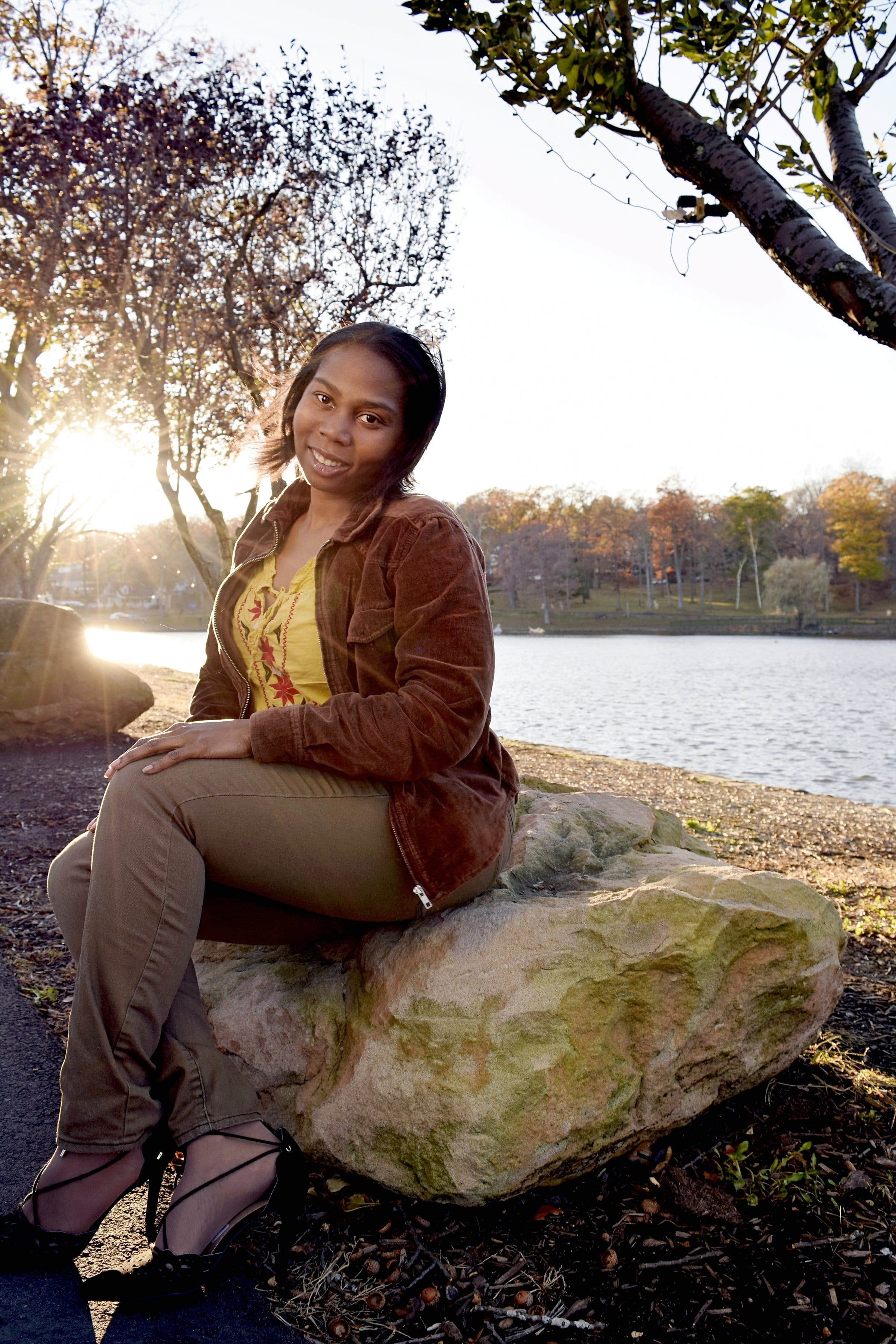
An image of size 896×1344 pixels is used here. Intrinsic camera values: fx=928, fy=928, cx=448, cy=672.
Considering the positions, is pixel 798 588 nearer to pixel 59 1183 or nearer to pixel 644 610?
pixel 644 610

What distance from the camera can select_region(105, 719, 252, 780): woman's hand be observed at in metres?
2.11

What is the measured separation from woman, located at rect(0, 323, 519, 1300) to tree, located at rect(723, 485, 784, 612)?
72.0m

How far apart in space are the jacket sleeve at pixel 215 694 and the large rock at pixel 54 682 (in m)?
6.90

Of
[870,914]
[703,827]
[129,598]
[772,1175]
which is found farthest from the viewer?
[129,598]

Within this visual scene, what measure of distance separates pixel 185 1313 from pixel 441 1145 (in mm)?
606

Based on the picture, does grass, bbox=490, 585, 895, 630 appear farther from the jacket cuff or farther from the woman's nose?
the jacket cuff

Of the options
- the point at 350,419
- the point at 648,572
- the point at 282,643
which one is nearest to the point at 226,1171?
the point at 282,643


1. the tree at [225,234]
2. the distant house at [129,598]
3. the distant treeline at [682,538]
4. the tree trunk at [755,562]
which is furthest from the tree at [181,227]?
the distant house at [129,598]

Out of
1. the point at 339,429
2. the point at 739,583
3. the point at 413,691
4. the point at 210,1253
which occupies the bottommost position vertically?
the point at 210,1253

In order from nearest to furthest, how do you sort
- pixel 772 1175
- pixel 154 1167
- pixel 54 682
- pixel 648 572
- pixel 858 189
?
Answer: pixel 154 1167, pixel 772 1175, pixel 858 189, pixel 54 682, pixel 648 572

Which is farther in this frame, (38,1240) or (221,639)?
(221,639)

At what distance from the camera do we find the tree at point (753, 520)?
72000mm

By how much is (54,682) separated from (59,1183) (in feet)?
25.8

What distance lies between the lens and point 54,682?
9.11 m
